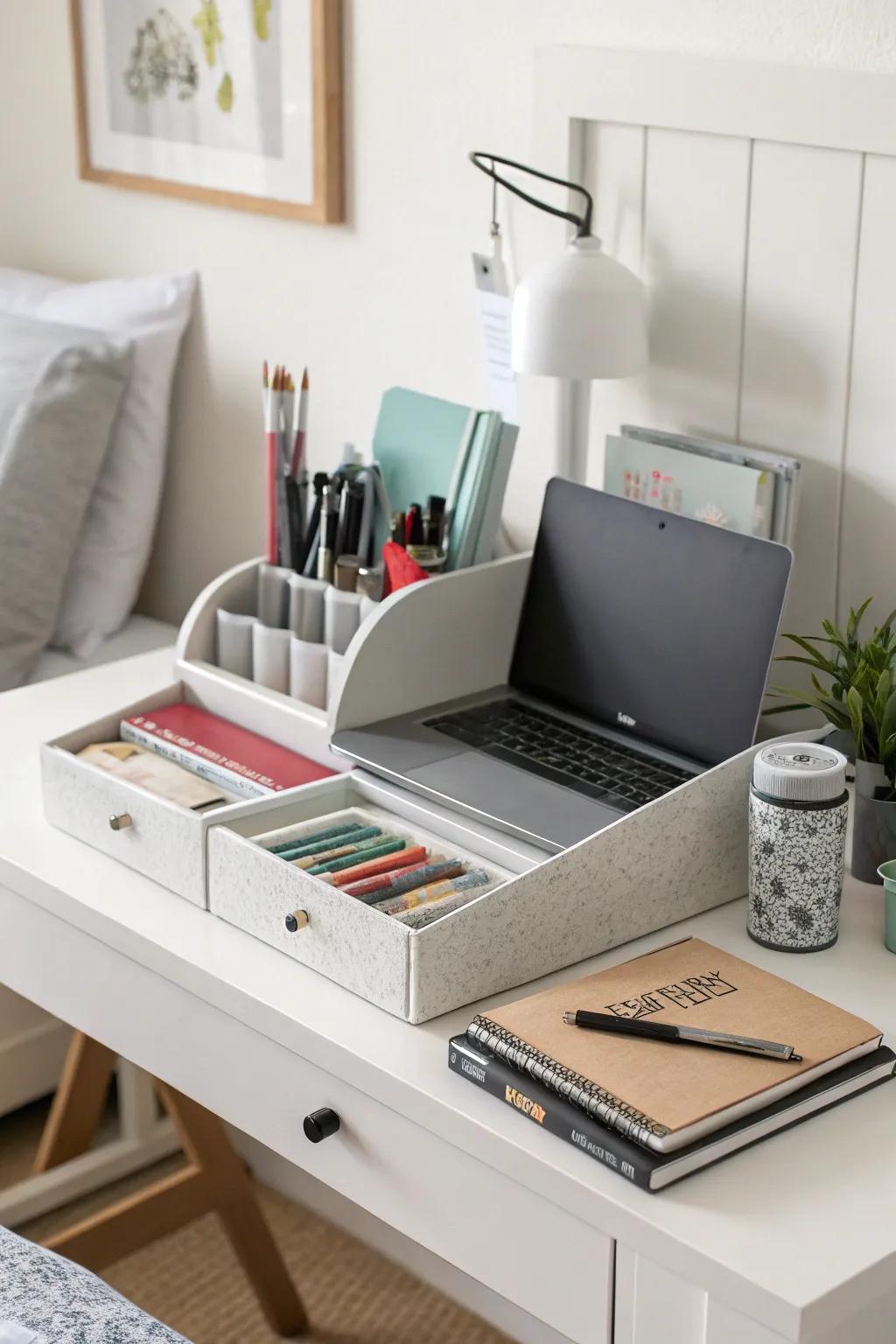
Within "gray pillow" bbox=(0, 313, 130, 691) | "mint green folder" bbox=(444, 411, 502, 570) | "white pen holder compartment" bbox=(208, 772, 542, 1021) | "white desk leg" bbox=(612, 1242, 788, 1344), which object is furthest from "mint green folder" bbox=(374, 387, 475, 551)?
"white desk leg" bbox=(612, 1242, 788, 1344)

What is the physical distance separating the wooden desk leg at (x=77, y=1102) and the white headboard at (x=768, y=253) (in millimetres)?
890

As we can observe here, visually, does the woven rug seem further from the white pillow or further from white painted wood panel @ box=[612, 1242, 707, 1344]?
white painted wood panel @ box=[612, 1242, 707, 1344]

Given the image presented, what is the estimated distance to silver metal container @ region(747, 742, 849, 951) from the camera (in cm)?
109

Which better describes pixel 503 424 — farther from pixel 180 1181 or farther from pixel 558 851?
pixel 180 1181

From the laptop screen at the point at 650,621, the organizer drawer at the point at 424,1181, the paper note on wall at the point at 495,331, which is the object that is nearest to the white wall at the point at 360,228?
the paper note on wall at the point at 495,331

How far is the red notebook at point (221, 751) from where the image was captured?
1328mm

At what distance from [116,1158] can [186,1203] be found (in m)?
0.31

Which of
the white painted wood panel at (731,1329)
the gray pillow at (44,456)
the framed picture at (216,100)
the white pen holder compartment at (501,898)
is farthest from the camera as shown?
the gray pillow at (44,456)

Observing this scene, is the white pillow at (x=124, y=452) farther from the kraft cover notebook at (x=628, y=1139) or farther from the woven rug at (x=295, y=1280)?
the kraft cover notebook at (x=628, y=1139)

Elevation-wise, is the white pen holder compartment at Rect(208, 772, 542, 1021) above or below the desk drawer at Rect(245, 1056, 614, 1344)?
above

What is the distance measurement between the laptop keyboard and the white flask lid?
13cm

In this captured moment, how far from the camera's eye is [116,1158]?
204 centimetres

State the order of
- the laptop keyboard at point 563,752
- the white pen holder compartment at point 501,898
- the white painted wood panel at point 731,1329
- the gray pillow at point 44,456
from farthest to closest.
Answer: the gray pillow at point 44,456, the laptop keyboard at point 563,752, the white pen holder compartment at point 501,898, the white painted wood panel at point 731,1329

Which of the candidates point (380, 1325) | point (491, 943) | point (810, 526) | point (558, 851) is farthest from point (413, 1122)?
point (380, 1325)
